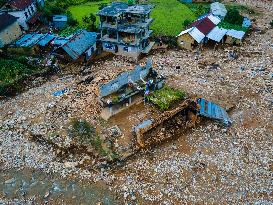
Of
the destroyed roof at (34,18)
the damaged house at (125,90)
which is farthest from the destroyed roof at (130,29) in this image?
the destroyed roof at (34,18)

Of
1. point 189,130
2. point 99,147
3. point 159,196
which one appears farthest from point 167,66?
point 159,196

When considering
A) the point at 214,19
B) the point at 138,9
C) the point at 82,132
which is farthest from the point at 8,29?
the point at 214,19

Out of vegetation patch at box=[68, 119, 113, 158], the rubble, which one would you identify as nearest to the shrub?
vegetation patch at box=[68, 119, 113, 158]

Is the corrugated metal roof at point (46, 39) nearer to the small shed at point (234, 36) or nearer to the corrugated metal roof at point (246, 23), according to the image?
the small shed at point (234, 36)

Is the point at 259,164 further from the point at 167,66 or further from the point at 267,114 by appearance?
the point at 167,66

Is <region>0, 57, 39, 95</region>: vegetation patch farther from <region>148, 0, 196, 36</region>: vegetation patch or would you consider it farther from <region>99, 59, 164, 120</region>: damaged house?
<region>148, 0, 196, 36</region>: vegetation patch
